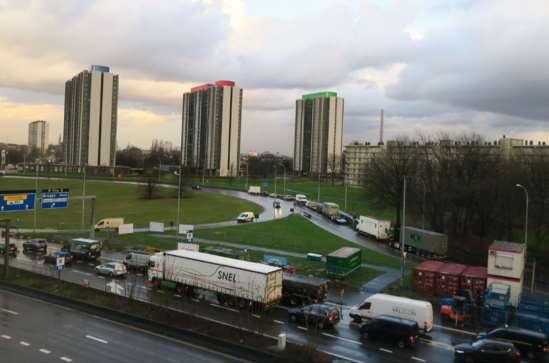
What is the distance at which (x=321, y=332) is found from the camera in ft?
90.2

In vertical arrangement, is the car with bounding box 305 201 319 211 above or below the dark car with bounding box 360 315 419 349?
above

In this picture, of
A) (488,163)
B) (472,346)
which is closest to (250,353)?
(472,346)

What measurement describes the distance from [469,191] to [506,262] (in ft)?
76.8

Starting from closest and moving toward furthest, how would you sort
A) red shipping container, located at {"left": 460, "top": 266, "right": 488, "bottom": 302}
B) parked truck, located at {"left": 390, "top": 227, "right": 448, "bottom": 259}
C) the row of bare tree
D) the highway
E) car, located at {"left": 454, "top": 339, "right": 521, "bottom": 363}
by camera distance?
1. the highway
2. car, located at {"left": 454, "top": 339, "right": 521, "bottom": 363}
3. red shipping container, located at {"left": 460, "top": 266, "right": 488, "bottom": 302}
4. parked truck, located at {"left": 390, "top": 227, "right": 448, "bottom": 259}
5. the row of bare tree

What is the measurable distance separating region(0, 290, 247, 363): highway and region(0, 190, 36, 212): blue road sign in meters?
12.8

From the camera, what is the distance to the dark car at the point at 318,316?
1099 inches

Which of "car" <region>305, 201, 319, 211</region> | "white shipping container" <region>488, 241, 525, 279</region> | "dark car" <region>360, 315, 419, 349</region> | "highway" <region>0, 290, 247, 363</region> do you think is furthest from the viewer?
"car" <region>305, 201, 319, 211</region>

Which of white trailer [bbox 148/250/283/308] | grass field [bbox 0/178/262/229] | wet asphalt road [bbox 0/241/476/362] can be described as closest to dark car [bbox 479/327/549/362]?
wet asphalt road [bbox 0/241/476/362]

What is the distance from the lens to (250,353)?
2191 cm

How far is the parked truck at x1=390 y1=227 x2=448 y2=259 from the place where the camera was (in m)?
53.1

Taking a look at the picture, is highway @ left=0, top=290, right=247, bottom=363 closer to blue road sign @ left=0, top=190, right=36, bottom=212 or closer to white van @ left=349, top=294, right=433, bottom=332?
white van @ left=349, top=294, right=433, bottom=332

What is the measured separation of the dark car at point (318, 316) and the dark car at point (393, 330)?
2.04 m

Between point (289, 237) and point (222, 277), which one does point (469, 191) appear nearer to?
point (289, 237)

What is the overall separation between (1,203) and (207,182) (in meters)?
117
